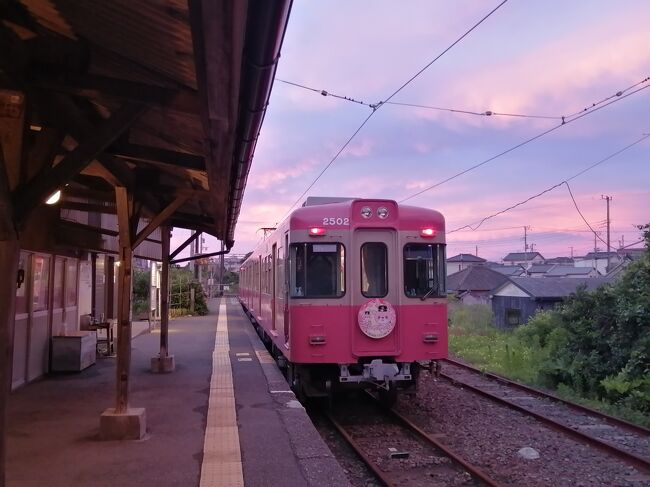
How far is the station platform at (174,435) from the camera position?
5109 millimetres

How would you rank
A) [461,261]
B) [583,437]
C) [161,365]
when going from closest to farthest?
[583,437], [161,365], [461,261]

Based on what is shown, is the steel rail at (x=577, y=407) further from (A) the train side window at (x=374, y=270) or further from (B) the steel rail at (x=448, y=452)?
(A) the train side window at (x=374, y=270)

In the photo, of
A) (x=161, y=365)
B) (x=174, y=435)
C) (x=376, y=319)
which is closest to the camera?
(x=174, y=435)

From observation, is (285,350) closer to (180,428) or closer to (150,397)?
(150,397)

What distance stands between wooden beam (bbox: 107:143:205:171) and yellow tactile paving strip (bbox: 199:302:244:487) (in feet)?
8.81

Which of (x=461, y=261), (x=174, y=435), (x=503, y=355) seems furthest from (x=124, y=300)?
(x=461, y=261)

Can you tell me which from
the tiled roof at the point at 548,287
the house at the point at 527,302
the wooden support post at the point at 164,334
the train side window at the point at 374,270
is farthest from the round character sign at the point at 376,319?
the tiled roof at the point at 548,287

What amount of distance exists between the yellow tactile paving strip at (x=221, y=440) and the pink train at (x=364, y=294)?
1154mm

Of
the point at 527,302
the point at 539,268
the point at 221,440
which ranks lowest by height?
the point at 221,440

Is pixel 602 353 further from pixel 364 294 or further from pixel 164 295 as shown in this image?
pixel 164 295

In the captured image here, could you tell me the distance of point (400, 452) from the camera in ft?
24.0

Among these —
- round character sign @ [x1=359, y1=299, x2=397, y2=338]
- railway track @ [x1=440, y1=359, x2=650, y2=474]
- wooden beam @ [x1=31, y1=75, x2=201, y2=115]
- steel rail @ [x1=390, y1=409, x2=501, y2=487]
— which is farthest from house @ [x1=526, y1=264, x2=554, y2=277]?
wooden beam @ [x1=31, y1=75, x2=201, y2=115]

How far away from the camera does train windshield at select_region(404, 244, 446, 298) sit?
8.84 meters

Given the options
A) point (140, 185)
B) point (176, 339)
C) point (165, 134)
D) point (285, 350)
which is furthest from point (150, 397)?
point (176, 339)
